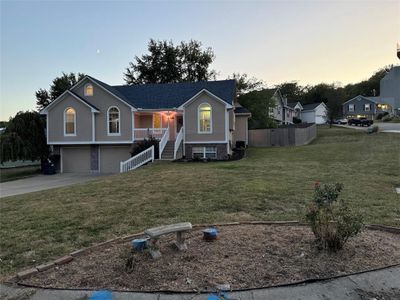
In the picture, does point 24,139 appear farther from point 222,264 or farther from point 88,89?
point 222,264

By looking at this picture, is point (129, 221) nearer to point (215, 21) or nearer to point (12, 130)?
point (215, 21)

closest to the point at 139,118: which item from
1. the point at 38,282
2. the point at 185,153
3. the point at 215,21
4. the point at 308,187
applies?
the point at 185,153

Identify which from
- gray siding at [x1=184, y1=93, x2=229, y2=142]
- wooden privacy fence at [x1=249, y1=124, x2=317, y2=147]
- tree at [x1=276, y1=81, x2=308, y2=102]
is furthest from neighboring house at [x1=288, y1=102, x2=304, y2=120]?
gray siding at [x1=184, y1=93, x2=229, y2=142]

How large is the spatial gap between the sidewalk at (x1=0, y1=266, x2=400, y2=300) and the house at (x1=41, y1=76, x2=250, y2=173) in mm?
18134

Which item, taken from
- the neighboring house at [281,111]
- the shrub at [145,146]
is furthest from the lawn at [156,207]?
the neighboring house at [281,111]

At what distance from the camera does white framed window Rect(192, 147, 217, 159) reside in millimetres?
22234

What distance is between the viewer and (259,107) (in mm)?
36406

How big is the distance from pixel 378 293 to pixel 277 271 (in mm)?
1001

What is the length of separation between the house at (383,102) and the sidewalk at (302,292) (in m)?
61.4

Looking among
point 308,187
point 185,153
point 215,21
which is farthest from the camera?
point 185,153

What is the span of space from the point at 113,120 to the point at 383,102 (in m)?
58.6

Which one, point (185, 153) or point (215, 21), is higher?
point (215, 21)

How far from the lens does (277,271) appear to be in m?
3.61

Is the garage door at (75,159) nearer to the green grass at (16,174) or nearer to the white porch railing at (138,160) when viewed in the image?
the green grass at (16,174)
